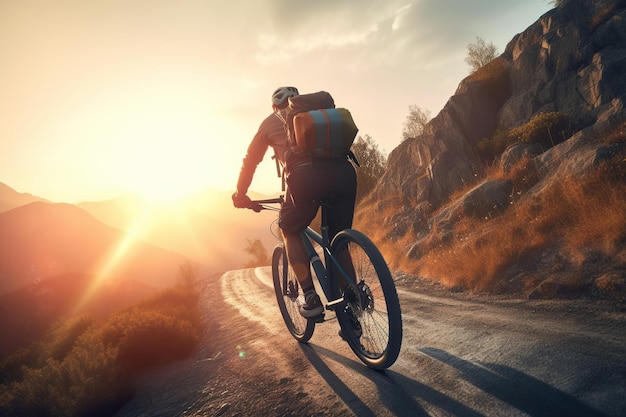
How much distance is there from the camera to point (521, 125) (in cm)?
1366

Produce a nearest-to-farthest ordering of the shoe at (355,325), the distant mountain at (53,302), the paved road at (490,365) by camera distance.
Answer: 1. the paved road at (490,365)
2. the shoe at (355,325)
3. the distant mountain at (53,302)

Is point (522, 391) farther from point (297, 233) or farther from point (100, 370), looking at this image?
point (100, 370)

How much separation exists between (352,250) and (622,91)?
12.8 m

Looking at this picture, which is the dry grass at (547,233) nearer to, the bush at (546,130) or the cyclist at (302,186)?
the cyclist at (302,186)

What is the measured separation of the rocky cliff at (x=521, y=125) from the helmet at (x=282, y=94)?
6968mm

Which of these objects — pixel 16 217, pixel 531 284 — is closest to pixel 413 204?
pixel 531 284

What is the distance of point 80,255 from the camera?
543ft

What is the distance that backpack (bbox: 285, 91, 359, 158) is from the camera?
3096mm

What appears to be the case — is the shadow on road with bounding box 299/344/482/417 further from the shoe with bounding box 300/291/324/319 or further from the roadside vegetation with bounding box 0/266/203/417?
the roadside vegetation with bounding box 0/266/203/417

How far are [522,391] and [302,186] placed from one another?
237 centimetres

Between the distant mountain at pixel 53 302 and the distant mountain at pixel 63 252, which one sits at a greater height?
the distant mountain at pixel 63 252

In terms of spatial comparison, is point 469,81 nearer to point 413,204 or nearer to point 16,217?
point 413,204

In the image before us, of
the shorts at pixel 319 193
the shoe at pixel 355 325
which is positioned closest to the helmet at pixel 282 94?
the shorts at pixel 319 193

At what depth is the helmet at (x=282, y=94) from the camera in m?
3.90
